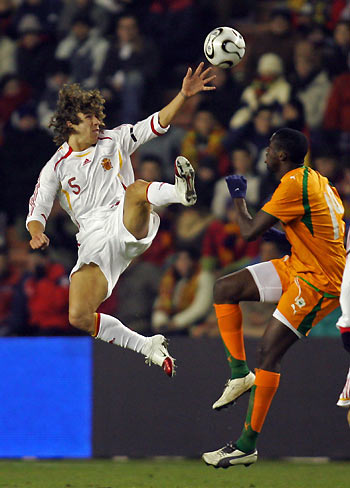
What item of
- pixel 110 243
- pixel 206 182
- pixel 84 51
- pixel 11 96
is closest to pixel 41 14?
pixel 84 51

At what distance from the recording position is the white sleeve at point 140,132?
22.0 ft

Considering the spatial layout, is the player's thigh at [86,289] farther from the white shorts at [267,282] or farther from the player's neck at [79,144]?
the white shorts at [267,282]

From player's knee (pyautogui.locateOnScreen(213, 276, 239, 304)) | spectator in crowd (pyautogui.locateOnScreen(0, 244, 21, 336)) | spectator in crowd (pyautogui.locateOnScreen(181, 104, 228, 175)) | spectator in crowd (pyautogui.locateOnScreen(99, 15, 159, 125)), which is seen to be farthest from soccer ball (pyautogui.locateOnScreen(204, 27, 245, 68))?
spectator in crowd (pyautogui.locateOnScreen(99, 15, 159, 125))

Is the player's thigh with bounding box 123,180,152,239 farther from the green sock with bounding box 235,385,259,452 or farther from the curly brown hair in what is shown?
the green sock with bounding box 235,385,259,452

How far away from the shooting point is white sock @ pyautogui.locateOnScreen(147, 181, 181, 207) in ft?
20.5

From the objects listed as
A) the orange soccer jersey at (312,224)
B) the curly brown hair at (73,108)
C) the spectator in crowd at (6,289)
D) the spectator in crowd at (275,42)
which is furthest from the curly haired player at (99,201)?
the spectator in crowd at (275,42)

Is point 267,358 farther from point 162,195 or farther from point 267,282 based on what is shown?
point 162,195

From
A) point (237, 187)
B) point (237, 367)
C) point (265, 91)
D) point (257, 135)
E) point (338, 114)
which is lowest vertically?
point (237, 367)

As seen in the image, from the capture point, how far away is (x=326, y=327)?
28.6 feet

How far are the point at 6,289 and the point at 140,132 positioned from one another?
12.8 feet

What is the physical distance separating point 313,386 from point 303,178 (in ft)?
9.40

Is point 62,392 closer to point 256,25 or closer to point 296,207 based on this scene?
point 296,207

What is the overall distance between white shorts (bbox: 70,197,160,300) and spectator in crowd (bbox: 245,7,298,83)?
15.1ft

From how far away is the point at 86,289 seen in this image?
6566 millimetres
